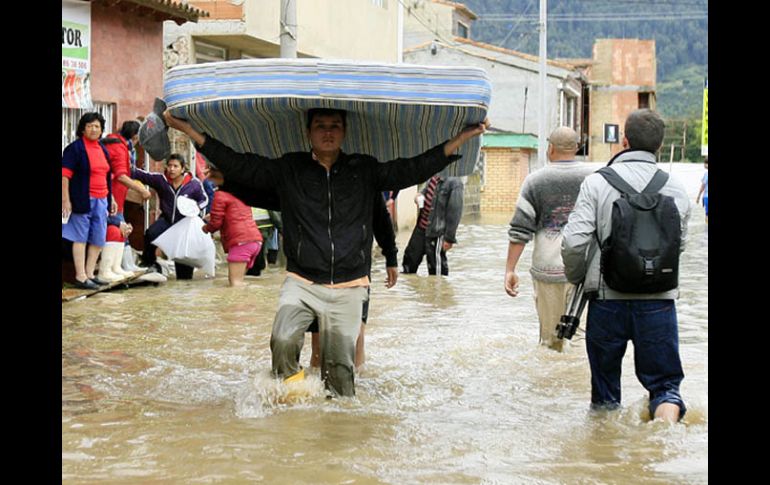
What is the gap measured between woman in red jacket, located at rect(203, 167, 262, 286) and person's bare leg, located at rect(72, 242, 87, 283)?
68.4 inches

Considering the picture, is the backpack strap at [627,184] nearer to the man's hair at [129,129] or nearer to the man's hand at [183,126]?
the man's hand at [183,126]

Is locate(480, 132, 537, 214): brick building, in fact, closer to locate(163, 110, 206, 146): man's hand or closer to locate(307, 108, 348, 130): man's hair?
locate(307, 108, 348, 130): man's hair

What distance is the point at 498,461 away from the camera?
19.5 feet

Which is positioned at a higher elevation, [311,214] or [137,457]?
[311,214]

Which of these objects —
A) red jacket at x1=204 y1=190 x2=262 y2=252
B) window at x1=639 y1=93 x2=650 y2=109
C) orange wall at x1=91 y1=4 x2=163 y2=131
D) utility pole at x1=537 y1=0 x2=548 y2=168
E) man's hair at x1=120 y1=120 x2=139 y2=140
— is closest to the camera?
man's hair at x1=120 y1=120 x2=139 y2=140

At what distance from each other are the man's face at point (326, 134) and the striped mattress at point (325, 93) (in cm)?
12

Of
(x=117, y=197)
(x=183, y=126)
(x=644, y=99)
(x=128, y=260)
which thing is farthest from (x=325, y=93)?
(x=644, y=99)

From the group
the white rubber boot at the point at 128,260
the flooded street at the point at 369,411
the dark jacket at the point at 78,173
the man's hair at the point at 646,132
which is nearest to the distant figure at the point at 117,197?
the white rubber boot at the point at 128,260

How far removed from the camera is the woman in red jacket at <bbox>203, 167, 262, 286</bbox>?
546 inches

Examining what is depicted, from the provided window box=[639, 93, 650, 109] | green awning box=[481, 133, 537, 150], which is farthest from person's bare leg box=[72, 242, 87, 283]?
window box=[639, 93, 650, 109]
